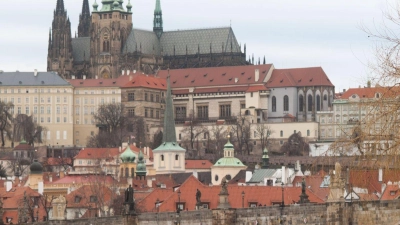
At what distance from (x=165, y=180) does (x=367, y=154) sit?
8563 cm

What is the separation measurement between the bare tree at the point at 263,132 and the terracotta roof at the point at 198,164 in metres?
27.9

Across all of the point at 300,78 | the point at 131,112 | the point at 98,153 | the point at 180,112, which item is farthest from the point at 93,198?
the point at 180,112

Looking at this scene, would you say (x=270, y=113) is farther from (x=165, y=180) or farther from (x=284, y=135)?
(x=165, y=180)

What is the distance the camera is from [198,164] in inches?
5551

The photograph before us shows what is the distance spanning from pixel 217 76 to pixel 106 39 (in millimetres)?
16348

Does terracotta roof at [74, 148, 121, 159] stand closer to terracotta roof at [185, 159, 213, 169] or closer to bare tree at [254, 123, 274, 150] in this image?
terracotta roof at [185, 159, 213, 169]

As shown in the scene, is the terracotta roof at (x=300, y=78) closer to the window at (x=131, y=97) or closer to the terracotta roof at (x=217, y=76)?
the terracotta roof at (x=217, y=76)

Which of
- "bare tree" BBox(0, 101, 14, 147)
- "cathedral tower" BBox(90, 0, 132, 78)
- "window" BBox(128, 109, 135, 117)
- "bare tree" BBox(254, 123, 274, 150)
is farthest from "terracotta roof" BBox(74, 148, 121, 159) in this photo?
"cathedral tower" BBox(90, 0, 132, 78)

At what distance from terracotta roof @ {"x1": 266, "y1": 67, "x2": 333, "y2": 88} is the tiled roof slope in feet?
84.2

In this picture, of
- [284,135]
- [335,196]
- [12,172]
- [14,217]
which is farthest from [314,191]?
[284,135]

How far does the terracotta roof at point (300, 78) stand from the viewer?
7160 inches

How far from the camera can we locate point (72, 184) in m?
105

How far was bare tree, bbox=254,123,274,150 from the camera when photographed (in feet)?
564

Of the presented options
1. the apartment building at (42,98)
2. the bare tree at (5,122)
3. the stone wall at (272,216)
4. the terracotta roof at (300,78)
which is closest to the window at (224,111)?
the terracotta roof at (300,78)
